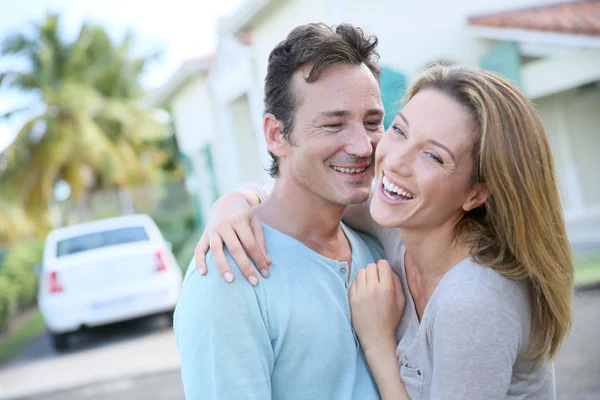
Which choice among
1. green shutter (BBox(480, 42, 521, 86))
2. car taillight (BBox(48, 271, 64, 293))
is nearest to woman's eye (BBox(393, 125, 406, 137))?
car taillight (BBox(48, 271, 64, 293))

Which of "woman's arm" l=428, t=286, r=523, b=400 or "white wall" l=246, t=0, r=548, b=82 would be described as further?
"white wall" l=246, t=0, r=548, b=82

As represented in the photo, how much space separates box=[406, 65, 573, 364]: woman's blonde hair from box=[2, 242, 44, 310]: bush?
13889 millimetres

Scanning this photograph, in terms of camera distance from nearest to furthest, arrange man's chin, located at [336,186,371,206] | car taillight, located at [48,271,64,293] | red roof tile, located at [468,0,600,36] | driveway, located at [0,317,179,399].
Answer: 1. man's chin, located at [336,186,371,206]
2. driveway, located at [0,317,179,399]
3. car taillight, located at [48,271,64,293]
4. red roof tile, located at [468,0,600,36]

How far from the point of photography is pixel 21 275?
16766 millimetres

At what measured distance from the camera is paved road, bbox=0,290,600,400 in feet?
20.1

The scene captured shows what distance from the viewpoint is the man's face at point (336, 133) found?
2600 millimetres

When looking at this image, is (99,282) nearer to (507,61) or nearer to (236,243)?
(507,61)

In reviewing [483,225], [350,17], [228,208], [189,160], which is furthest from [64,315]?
[189,160]

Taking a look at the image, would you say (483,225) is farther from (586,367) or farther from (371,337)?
(586,367)

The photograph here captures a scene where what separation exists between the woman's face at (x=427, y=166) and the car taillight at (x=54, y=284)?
326 inches

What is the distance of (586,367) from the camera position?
6.28 m

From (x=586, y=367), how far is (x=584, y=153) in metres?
7.64

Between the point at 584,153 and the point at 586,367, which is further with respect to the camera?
the point at 584,153

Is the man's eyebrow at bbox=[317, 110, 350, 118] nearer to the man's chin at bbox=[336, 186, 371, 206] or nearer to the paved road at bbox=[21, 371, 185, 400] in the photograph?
the man's chin at bbox=[336, 186, 371, 206]
